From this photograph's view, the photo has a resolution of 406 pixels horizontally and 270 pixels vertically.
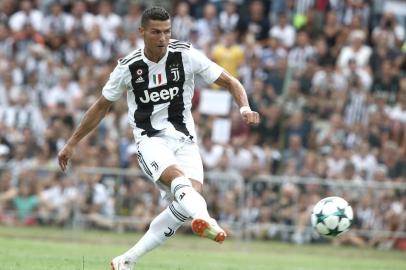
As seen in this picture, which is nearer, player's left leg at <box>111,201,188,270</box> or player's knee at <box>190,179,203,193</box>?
player's knee at <box>190,179,203,193</box>

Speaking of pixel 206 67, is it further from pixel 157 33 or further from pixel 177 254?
pixel 177 254

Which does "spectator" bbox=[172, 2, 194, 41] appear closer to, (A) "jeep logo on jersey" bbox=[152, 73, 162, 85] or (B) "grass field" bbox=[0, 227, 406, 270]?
(B) "grass field" bbox=[0, 227, 406, 270]

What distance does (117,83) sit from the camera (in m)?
11.6

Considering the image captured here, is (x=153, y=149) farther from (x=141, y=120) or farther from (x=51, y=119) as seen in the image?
(x=51, y=119)

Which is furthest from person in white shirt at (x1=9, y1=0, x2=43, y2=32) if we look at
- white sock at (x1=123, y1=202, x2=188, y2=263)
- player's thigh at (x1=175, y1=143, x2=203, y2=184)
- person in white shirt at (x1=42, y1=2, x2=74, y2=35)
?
white sock at (x1=123, y1=202, x2=188, y2=263)

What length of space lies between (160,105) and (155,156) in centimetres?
70

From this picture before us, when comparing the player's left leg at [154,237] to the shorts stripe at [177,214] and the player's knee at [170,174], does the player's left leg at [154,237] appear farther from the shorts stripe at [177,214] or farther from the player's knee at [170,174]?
the player's knee at [170,174]

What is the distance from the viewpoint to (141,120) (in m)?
Result: 11.6

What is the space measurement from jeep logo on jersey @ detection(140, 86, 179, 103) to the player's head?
1.75 feet

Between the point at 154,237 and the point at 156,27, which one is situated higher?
the point at 156,27

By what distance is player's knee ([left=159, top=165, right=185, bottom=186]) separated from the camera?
10992mm

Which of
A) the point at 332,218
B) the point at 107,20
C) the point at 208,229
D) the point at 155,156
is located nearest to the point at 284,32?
the point at 107,20

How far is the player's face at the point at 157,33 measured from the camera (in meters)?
11.3


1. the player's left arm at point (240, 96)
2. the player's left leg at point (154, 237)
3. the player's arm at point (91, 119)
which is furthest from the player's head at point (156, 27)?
the player's left leg at point (154, 237)
